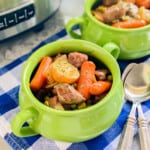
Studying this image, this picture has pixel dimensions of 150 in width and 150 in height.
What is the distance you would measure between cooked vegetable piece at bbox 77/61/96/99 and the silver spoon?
0.07 m

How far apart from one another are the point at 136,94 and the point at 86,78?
0.33ft

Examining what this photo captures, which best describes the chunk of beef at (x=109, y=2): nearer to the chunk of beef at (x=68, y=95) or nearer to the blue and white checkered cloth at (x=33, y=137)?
the blue and white checkered cloth at (x=33, y=137)

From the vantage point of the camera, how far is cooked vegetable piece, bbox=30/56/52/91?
47cm

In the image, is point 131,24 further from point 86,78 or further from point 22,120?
point 22,120

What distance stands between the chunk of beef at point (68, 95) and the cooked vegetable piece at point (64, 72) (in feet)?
0.04

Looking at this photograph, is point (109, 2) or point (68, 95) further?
point (109, 2)

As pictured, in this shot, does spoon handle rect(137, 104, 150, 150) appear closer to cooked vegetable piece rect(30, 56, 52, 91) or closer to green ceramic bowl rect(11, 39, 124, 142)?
green ceramic bowl rect(11, 39, 124, 142)

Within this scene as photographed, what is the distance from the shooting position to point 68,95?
45 centimetres

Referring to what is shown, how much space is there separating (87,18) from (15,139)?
0.22 meters

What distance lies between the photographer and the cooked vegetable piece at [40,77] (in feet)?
1.56

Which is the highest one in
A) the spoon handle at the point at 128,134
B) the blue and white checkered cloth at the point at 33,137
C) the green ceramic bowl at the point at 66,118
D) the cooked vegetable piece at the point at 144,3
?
the cooked vegetable piece at the point at 144,3

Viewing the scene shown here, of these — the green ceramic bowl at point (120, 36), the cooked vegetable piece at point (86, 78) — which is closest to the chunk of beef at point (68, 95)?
the cooked vegetable piece at point (86, 78)

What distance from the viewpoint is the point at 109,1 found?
60 cm

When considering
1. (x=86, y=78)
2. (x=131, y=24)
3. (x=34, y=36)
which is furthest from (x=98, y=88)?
(x=34, y=36)
